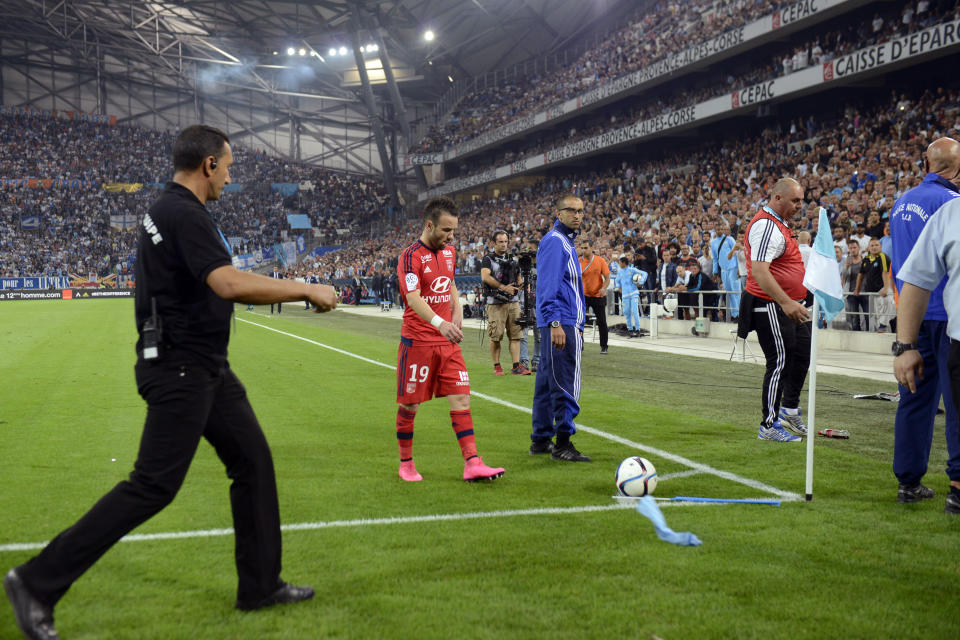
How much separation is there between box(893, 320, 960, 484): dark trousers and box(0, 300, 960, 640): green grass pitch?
27 centimetres

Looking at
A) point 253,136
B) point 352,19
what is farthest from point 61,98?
point 352,19

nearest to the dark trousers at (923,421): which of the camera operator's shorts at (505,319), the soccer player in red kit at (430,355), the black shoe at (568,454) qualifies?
the black shoe at (568,454)

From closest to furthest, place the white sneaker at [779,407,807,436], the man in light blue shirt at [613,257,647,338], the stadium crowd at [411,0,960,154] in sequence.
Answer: the white sneaker at [779,407,807,436]
the man in light blue shirt at [613,257,647,338]
the stadium crowd at [411,0,960,154]

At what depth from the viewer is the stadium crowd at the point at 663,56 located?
26.4 metres

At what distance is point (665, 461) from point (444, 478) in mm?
1882

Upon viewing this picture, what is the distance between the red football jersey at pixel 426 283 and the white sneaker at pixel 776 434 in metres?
3.40

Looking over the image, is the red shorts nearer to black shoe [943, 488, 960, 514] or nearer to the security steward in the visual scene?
the security steward

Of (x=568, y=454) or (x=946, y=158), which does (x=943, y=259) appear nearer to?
(x=946, y=158)

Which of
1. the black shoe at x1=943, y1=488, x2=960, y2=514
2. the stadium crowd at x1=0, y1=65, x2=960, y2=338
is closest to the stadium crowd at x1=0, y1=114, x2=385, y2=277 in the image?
the stadium crowd at x1=0, y1=65, x2=960, y2=338

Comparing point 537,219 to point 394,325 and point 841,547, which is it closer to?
point 394,325

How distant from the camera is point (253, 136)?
79.2m

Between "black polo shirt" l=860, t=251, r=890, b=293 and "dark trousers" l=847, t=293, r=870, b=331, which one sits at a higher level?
"black polo shirt" l=860, t=251, r=890, b=293

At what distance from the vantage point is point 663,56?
36656 mm

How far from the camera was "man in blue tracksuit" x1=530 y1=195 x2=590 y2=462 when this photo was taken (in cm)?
638
